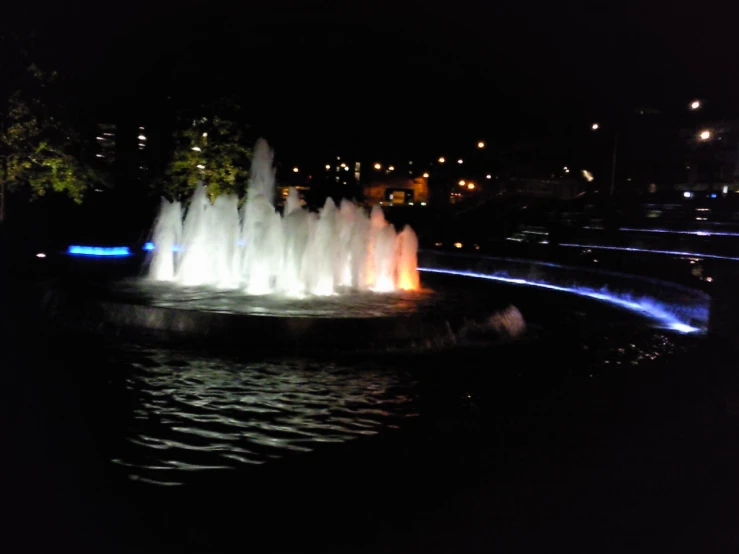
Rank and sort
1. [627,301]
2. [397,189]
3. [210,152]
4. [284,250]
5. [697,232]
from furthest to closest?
1. [397,189]
2. [697,232]
3. [210,152]
4. [627,301]
5. [284,250]

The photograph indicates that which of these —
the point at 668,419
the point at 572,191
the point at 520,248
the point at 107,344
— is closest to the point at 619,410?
the point at 668,419

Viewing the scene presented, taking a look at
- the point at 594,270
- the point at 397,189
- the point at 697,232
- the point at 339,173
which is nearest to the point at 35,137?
the point at 594,270

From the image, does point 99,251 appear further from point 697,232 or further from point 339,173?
point 339,173

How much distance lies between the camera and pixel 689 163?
204 feet

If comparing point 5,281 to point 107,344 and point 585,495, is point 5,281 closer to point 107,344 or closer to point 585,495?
point 107,344

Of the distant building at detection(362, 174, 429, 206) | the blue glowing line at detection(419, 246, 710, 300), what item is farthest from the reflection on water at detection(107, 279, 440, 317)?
the distant building at detection(362, 174, 429, 206)

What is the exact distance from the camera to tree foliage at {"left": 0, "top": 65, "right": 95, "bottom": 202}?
2193 centimetres

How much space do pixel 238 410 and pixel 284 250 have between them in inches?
349

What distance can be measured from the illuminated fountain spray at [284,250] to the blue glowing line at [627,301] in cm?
495

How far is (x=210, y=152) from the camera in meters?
26.1

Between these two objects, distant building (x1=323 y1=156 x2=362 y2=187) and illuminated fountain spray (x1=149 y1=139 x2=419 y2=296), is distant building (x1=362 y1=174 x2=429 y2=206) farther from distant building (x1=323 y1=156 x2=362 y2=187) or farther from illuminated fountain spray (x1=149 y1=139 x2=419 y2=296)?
illuminated fountain spray (x1=149 y1=139 x2=419 y2=296)

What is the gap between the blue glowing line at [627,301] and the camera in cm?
1689

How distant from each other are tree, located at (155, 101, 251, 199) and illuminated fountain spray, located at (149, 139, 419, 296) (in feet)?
13.4

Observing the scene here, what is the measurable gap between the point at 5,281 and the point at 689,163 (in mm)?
55791
